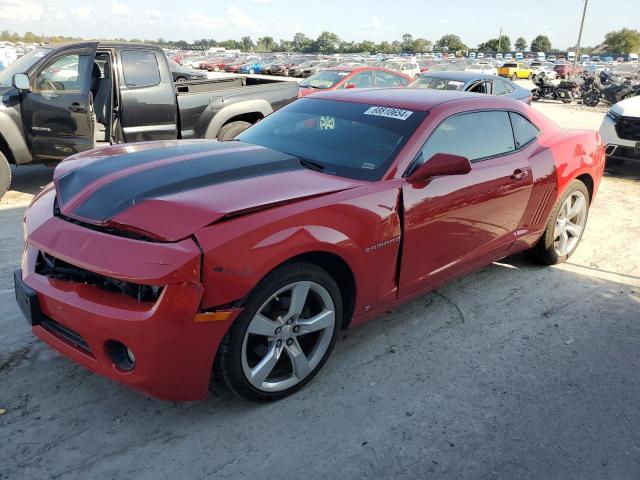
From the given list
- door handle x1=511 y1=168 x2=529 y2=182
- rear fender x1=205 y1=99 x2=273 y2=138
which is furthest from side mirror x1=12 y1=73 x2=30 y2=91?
door handle x1=511 y1=168 x2=529 y2=182

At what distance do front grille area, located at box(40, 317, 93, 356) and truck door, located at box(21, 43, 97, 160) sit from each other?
13.7ft

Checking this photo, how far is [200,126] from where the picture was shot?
7.09 meters

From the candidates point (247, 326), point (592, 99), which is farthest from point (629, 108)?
point (592, 99)

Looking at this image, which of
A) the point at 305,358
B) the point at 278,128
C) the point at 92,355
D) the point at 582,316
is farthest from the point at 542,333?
the point at 92,355

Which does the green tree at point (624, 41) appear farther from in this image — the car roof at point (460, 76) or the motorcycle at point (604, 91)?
the car roof at point (460, 76)

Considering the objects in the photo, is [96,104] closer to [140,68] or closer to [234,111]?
[140,68]

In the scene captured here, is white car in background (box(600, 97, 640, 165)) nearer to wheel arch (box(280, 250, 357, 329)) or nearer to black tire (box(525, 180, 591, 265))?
black tire (box(525, 180, 591, 265))

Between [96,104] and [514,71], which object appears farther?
[514,71]

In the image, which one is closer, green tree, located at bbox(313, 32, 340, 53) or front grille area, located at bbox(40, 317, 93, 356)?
front grille area, located at bbox(40, 317, 93, 356)

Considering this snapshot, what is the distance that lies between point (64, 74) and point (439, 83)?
808 centimetres

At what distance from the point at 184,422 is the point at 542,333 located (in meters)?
2.48

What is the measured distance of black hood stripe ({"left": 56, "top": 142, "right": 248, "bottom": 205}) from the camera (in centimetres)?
286

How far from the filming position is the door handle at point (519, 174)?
391 centimetres

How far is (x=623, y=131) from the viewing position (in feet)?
26.6
